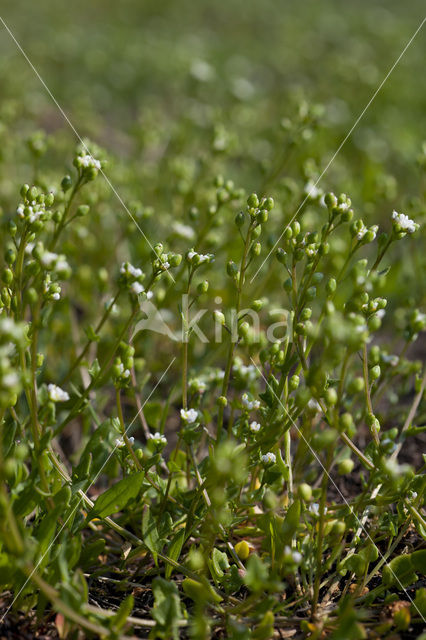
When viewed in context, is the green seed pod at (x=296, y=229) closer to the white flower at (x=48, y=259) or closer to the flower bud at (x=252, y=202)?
the flower bud at (x=252, y=202)

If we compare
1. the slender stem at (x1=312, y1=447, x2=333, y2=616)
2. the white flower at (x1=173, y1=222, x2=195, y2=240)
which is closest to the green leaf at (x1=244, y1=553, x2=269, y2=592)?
the slender stem at (x1=312, y1=447, x2=333, y2=616)

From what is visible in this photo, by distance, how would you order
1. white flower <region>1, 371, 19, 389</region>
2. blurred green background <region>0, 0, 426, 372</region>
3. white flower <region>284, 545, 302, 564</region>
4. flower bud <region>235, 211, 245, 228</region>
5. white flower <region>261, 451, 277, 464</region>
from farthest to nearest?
blurred green background <region>0, 0, 426, 372</region> < flower bud <region>235, 211, 245, 228</region> < white flower <region>261, 451, 277, 464</region> < white flower <region>284, 545, 302, 564</region> < white flower <region>1, 371, 19, 389</region>

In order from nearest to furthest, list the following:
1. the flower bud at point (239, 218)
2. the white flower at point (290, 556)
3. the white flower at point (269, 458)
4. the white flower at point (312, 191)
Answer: the white flower at point (290, 556) < the white flower at point (269, 458) < the flower bud at point (239, 218) < the white flower at point (312, 191)

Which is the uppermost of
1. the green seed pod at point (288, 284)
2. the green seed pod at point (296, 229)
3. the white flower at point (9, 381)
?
the green seed pod at point (296, 229)

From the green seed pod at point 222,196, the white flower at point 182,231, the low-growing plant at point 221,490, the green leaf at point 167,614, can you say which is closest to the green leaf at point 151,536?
the low-growing plant at point 221,490

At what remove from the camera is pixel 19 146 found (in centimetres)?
418

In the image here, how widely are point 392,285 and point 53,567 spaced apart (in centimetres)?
234

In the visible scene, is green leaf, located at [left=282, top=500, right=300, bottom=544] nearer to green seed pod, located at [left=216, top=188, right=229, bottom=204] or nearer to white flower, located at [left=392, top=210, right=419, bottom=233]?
white flower, located at [left=392, top=210, right=419, bottom=233]

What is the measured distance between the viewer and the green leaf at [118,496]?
1.78 metres

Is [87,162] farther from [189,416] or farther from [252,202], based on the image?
[189,416]

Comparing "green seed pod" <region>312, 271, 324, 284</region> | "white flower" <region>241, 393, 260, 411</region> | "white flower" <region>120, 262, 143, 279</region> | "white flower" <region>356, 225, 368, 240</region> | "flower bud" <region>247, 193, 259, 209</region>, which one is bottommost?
"white flower" <region>241, 393, 260, 411</region>

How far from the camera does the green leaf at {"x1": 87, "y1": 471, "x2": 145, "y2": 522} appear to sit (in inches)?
70.2
